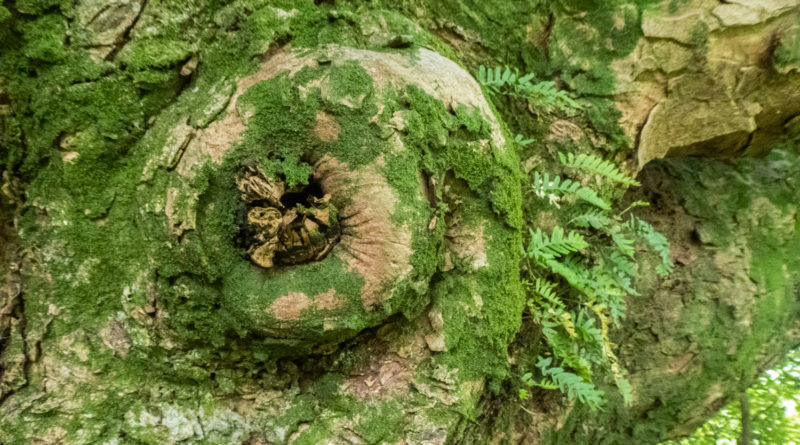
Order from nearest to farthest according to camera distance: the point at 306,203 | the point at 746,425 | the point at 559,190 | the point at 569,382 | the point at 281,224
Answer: the point at 281,224 < the point at 306,203 < the point at 569,382 < the point at 559,190 < the point at 746,425

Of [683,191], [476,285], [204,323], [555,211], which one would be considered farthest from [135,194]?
[683,191]

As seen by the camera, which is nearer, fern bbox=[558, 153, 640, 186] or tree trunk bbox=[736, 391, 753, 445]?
fern bbox=[558, 153, 640, 186]

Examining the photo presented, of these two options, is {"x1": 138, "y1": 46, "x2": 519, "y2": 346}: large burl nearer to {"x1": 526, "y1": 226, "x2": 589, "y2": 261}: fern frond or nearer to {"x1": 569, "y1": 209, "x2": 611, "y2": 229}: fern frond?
{"x1": 526, "y1": 226, "x2": 589, "y2": 261}: fern frond

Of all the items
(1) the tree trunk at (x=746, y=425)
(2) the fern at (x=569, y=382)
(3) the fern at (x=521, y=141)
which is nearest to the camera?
(2) the fern at (x=569, y=382)

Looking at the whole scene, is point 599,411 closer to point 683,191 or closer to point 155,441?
point 683,191

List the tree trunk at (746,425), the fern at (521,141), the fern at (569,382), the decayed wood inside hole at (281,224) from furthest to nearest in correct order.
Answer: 1. the tree trunk at (746,425)
2. the fern at (521,141)
3. the fern at (569,382)
4. the decayed wood inside hole at (281,224)

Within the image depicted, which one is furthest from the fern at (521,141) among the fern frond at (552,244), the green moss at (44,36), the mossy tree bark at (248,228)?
the green moss at (44,36)

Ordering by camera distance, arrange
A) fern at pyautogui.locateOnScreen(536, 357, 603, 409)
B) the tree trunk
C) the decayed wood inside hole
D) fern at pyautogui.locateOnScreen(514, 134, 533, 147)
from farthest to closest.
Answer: the tree trunk
fern at pyautogui.locateOnScreen(514, 134, 533, 147)
fern at pyautogui.locateOnScreen(536, 357, 603, 409)
the decayed wood inside hole

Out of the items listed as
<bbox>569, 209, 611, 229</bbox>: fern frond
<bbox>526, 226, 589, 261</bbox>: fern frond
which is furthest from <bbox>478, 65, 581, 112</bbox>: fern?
<bbox>526, 226, 589, 261</bbox>: fern frond

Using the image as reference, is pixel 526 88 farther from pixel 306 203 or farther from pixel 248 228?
pixel 248 228

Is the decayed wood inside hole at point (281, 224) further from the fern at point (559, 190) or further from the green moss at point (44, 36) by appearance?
the fern at point (559, 190)

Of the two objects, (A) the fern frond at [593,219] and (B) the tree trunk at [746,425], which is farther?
(B) the tree trunk at [746,425]

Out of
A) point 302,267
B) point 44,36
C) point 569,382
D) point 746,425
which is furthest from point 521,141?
point 746,425
